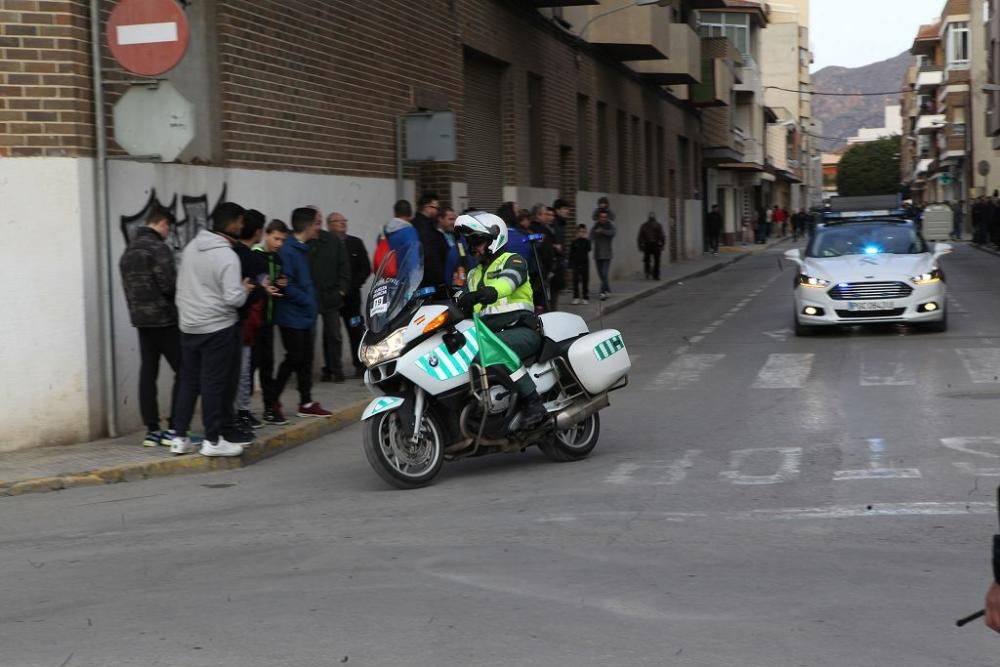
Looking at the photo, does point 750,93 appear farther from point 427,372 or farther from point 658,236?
point 427,372

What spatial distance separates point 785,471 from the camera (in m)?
8.80

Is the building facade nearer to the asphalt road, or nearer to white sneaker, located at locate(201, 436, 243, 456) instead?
white sneaker, located at locate(201, 436, 243, 456)

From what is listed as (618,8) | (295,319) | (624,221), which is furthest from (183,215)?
(624,221)

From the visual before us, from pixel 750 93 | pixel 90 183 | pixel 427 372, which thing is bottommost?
pixel 427 372

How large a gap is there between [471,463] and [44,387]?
3.42 m

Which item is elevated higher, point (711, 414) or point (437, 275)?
point (437, 275)

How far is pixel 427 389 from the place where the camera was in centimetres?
862

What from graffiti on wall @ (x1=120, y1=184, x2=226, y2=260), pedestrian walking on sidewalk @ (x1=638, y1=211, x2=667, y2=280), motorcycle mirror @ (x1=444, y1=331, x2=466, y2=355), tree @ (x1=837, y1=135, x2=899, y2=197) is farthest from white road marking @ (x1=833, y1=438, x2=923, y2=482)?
tree @ (x1=837, y1=135, x2=899, y2=197)

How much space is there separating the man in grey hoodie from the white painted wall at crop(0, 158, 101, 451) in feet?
3.92

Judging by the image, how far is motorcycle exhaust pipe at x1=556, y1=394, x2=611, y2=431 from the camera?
937 centimetres

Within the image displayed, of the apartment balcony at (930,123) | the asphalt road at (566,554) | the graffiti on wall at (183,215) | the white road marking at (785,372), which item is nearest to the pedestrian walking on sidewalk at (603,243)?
the white road marking at (785,372)

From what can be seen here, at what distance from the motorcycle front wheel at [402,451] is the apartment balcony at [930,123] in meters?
90.6

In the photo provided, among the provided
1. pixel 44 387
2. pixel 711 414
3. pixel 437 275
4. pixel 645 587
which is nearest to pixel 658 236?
pixel 437 275

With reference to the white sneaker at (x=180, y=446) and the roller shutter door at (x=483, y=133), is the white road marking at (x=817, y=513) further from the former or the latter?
the roller shutter door at (x=483, y=133)
